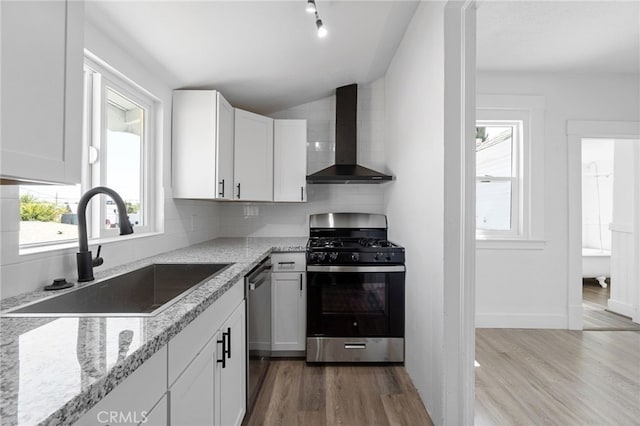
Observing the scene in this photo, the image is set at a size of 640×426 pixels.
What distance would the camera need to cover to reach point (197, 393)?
108 cm

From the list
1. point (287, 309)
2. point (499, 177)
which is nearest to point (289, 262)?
point (287, 309)

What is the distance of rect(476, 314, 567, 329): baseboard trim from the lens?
3.21 meters

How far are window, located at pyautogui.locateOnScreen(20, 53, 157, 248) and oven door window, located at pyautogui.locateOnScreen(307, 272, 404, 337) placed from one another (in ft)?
4.46

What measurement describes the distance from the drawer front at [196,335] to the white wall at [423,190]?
1.12 meters

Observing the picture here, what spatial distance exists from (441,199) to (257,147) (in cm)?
183

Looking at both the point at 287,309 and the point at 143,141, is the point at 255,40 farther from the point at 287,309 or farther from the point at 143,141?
the point at 287,309

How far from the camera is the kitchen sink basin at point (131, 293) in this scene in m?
1.07

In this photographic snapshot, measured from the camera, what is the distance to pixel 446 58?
1.64 metres

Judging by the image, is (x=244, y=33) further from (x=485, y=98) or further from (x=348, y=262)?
(x=485, y=98)

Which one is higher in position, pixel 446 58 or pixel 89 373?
pixel 446 58

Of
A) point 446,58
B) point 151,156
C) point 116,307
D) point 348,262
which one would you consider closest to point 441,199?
point 446,58

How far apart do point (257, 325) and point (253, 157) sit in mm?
1534

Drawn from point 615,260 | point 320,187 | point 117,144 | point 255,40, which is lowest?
point 615,260

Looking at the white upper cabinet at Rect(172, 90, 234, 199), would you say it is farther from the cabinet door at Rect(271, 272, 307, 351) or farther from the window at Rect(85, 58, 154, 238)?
the cabinet door at Rect(271, 272, 307, 351)
